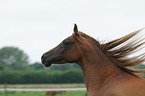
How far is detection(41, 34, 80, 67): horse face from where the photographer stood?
3811mm

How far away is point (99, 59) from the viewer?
146 inches

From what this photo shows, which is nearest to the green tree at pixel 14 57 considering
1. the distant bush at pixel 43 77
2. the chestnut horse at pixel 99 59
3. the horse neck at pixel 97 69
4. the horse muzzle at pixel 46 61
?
the distant bush at pixel 43 77

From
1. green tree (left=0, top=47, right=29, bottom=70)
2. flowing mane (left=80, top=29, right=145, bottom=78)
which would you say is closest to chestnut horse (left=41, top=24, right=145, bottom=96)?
flowing mane (left=80, top=29, right=145, bottom=78)

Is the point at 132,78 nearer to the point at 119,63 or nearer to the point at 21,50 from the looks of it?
the point at 119,63

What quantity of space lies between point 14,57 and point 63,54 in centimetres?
6606

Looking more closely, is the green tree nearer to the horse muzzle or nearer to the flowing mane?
the horse muzzle

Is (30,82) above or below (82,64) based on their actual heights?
below

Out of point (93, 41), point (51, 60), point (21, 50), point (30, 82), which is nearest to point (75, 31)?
point (93, 41)

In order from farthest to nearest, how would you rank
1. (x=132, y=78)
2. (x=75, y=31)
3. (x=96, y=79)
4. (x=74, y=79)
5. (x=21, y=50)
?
(x=21, y=50), (x=74, y=79), (x=75, y=31), (x=96, y=79), (x=132, y=78)

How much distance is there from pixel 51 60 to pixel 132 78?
1404 mm

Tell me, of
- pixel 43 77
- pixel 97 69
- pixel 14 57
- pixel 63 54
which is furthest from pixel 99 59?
pixel 14 57

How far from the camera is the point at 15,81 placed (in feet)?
104

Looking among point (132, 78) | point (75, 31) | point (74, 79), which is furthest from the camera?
point (74, 79)

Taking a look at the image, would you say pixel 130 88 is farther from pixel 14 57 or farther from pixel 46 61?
pixel 14 57
